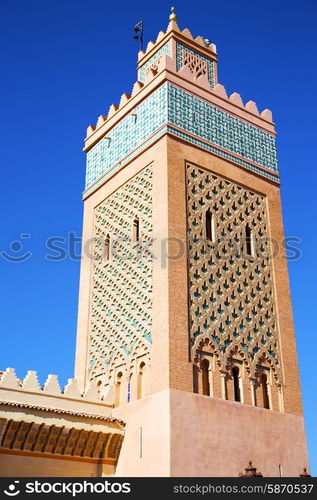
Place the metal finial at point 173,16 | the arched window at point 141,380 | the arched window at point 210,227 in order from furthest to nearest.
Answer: the metal finial at point 173,16
the arched window at point 210,227
the arched window at point 141,380

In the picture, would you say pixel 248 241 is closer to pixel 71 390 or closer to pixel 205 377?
pixel 205 377

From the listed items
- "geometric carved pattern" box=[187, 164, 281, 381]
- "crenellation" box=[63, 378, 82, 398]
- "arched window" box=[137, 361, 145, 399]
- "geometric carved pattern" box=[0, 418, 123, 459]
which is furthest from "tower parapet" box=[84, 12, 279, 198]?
"geometric carved pattern" box=[0, 418, 123, 459]

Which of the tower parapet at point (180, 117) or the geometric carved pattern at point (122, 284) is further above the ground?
the tower parapet at point (180, 117)

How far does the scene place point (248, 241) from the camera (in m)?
7.88

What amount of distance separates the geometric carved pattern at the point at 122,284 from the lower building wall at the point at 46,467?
1.06 meters

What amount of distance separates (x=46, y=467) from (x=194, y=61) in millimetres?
5706

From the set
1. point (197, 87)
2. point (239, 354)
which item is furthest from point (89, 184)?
point (239, 354)

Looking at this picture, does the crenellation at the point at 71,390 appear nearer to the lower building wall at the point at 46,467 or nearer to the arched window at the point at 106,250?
the lower building wall at the point at 46,467

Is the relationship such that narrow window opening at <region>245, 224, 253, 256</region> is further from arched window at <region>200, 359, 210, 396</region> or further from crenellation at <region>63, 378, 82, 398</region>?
crenellation at <region>63, 378, 82, 398</region>

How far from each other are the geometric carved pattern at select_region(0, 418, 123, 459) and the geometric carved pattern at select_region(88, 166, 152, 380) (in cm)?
83

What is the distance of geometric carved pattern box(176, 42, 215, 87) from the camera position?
8.78 m

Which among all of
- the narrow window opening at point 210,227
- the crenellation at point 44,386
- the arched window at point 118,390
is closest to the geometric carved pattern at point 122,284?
the arched window at point 118,390

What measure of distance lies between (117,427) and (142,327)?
1.07 m

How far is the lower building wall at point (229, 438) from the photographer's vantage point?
607 cm
